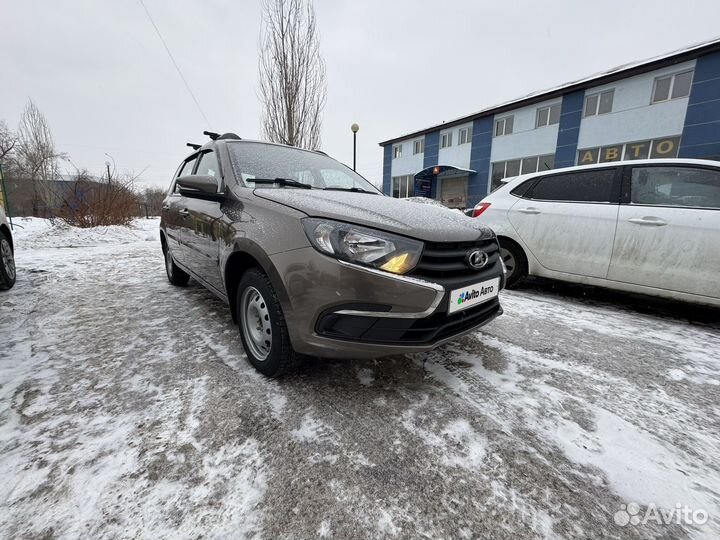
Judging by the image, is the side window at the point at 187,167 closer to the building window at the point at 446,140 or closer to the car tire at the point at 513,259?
the car tire at the point at 513,259

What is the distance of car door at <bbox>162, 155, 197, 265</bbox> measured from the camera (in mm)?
3189

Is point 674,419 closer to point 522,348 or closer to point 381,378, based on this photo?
point 522,348

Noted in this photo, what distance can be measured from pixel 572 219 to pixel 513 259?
0.78 m

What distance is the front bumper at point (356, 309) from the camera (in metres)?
1.51

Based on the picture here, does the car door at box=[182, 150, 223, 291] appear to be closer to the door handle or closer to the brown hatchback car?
the brown hatchback car

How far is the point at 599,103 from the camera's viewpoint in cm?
1381

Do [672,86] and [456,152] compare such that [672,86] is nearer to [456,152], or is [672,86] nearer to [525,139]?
[525,139]

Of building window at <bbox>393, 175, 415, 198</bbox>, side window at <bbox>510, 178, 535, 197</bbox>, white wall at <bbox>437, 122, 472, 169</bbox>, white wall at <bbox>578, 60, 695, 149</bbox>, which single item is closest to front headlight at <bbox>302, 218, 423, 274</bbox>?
side window at <bbox>510, 178, 535, 197</bbox>

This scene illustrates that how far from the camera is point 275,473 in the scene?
1.31 m

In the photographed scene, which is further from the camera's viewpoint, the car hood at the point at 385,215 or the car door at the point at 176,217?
the car door at the point at 176,217

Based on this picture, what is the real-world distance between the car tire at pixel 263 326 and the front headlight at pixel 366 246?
0.44 metres

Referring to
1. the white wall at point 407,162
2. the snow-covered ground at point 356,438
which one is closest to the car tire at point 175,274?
the snow-covered ground at point 356,438

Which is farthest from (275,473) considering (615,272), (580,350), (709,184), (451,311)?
(709,184)

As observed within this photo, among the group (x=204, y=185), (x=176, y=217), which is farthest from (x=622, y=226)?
(x=176, y=217)
